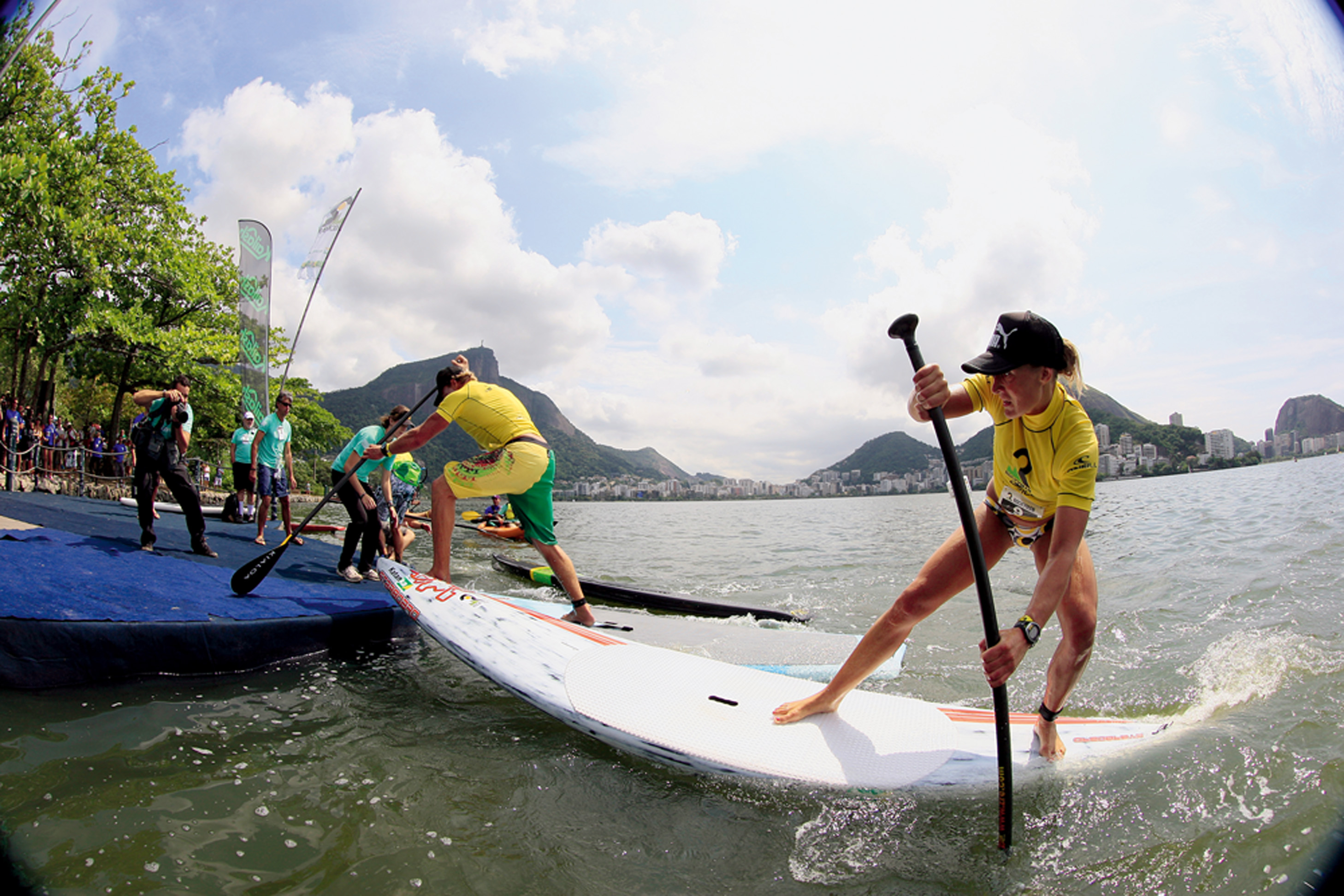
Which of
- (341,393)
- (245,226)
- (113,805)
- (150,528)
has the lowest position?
(113,805)

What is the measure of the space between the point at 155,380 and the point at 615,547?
51.9 feet

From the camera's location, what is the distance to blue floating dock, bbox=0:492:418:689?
3.11 m

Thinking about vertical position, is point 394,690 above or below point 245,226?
below

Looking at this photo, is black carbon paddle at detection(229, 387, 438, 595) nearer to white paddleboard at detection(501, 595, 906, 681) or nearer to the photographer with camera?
the photographer with camera

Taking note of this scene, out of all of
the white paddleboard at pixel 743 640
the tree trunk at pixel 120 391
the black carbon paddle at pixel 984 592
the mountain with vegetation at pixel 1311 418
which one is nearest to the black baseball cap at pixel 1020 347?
the black carbon paddle at pixel 984 592

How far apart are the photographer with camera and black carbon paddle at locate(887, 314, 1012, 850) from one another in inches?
241

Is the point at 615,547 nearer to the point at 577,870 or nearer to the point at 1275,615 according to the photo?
the point at 1275,615

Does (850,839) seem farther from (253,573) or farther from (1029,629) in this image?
(253,573)

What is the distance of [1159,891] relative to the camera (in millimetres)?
1886

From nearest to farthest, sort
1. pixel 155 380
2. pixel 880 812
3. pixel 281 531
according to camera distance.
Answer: pixel 880 812
pixel 281 531
pixel 155 380

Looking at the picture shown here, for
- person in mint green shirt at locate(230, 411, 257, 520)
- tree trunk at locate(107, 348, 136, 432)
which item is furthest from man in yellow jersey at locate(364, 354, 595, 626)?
tree trunk at locate(107, 348, 136, 432)

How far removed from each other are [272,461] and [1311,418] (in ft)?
148

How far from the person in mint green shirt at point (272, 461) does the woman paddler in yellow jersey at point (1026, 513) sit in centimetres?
731

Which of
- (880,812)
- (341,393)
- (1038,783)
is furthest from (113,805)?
(341,393)
